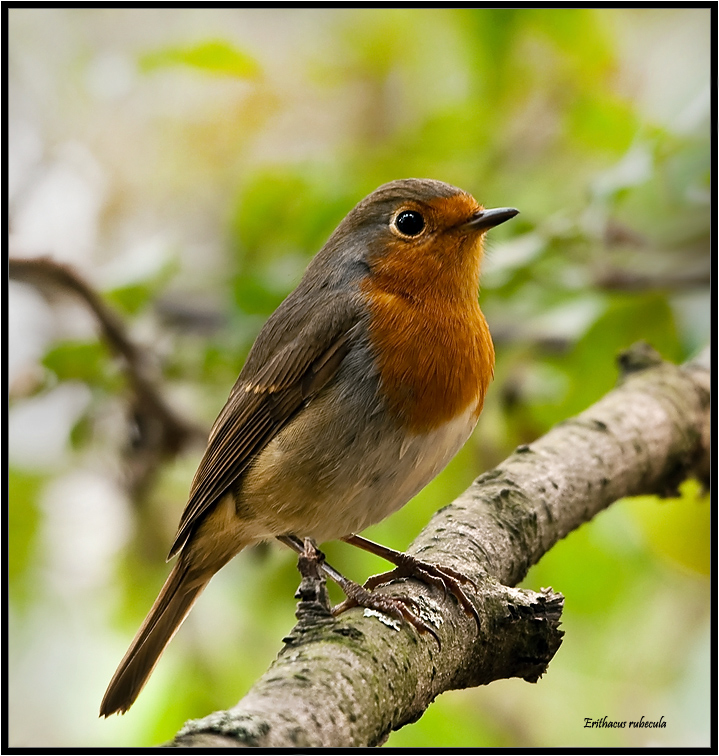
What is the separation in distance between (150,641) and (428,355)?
160 centimetres

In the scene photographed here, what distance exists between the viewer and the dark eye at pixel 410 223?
10.1ft

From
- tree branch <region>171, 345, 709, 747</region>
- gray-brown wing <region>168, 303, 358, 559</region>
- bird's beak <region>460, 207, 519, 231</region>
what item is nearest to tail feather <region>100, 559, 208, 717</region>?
gray-brown wing <region>168, 303, 358, 559</region>

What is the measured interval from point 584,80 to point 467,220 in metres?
1.83

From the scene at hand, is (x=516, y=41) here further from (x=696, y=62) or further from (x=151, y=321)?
(x=151, y=321)

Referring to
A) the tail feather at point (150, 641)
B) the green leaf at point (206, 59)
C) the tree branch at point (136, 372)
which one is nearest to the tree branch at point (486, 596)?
the tail feather at point (150, 641)

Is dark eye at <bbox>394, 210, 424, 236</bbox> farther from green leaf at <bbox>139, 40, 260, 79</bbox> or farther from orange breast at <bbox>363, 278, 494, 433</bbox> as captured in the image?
green leaf at <bbox>139, 40, 260, 79</bbox>

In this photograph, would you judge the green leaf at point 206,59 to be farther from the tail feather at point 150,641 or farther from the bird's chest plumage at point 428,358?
the tail feather at point 150,641

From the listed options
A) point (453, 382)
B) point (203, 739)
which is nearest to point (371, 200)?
point (453, 382)

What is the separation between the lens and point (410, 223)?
10.1 ft

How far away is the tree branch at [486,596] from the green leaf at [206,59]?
2.26 metres

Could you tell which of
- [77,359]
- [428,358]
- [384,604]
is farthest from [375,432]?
[77,359]

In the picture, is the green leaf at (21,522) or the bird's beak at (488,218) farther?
the green leaf at (21,522)

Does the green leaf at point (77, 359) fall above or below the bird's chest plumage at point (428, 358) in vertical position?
above

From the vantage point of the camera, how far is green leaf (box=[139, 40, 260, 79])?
12.5ft
